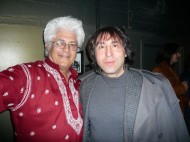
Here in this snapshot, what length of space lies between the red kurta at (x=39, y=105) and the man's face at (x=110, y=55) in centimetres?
46

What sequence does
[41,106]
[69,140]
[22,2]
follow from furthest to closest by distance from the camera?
[22,2]
[69,140]
[41,106]

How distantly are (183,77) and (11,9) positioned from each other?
10.7 feet

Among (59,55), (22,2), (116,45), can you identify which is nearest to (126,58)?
(116,45)

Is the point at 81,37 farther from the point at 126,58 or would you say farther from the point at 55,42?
the point at 126,58

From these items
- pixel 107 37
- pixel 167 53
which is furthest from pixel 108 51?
pixel 167 53

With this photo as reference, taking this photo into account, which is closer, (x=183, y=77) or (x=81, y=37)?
(x=81, y=37)

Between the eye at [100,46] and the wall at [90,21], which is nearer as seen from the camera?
the eye at [100,46]

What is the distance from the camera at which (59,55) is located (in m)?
1.96

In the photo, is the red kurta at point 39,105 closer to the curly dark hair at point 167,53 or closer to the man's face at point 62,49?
the man's face at point 62,49

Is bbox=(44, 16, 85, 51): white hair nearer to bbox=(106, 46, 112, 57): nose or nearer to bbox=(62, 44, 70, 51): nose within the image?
bbox=(62, 44, 70, 51): nose

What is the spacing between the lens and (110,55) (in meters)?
1.91

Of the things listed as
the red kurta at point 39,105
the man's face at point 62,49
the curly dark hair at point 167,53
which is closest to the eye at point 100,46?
the man's face at point 62,49

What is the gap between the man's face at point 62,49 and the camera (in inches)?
76.8

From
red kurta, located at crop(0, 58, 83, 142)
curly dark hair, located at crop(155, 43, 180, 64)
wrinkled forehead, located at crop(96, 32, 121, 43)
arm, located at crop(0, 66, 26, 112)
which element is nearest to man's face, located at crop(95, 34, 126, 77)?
wrinkled forehead, located at crop(96, 32, 121, 43)
